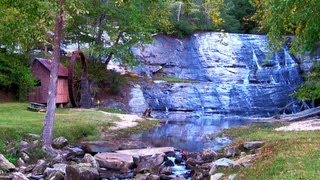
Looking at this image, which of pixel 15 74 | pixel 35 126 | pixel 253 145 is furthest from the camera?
pixel 15 74

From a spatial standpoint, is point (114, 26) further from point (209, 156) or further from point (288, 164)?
point (288, 164)

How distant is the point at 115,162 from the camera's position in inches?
631

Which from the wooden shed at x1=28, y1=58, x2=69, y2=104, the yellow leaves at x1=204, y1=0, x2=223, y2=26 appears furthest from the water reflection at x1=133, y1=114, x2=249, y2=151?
the yellow leaves at x1=204, y1=0, x2=223, y2=26

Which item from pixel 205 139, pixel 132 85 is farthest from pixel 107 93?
pixel 205 139

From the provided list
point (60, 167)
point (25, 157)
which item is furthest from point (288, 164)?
point (25, 157)

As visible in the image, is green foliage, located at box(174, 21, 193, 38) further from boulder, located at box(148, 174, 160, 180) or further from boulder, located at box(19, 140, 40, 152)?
boulder, located at box(148, 174, 160, 180)

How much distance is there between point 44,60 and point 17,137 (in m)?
17.7

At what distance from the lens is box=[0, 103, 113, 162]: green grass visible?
57.9 feet

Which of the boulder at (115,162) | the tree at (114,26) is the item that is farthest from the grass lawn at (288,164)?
the tree at (114,26)

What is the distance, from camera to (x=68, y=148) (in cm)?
1823

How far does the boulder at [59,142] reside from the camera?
18.2 metres

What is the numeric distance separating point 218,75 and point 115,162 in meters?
37.8

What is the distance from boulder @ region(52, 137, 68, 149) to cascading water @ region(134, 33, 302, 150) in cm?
1301

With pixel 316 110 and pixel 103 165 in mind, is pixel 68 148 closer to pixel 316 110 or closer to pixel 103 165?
pixel 103 165
